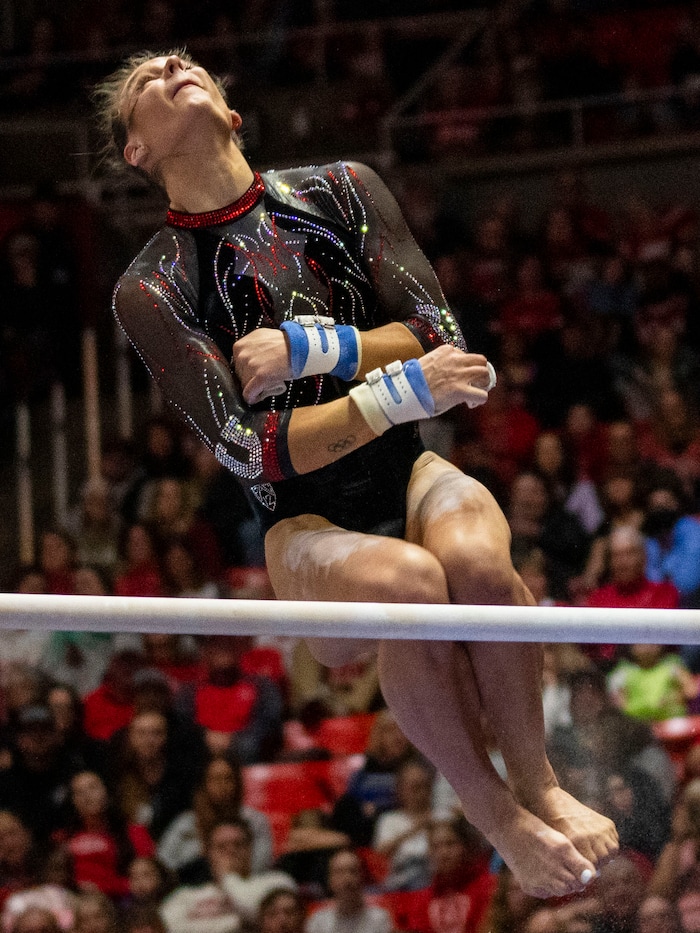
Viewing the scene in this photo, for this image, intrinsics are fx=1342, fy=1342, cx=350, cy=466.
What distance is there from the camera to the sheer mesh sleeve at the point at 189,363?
239 cm

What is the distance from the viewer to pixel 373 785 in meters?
3.45

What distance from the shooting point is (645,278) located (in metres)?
4.88

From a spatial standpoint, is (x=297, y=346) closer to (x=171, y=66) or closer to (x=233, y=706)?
(x=171, y=66)

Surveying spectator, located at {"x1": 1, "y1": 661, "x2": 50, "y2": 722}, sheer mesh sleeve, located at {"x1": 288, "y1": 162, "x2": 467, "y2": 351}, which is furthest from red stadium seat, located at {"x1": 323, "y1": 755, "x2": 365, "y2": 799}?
sheer mesh sleeve, located at {"x1": 288, "y1": 162, "x2": 467, "y2": 351}

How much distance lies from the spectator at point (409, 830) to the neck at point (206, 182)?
1559 mm

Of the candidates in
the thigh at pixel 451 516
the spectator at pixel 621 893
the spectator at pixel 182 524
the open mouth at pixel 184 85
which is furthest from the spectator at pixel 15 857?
the open mouth at pixel 184 85

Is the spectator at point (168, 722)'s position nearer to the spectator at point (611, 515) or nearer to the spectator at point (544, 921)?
the spectator at point (544, 921)

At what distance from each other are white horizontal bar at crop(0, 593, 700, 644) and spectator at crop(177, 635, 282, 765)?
57.7 inches

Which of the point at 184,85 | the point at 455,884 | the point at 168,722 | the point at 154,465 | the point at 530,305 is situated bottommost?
the point at 455,884

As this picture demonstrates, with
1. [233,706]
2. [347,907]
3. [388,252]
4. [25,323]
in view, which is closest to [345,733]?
[233,706]

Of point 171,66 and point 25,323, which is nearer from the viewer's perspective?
point 171,66

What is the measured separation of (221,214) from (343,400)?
19.8 inches

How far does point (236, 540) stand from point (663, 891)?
178 centimetres

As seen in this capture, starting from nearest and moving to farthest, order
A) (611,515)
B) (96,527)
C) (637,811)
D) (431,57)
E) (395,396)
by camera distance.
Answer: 1. (395,396)
2. (637,811)
3. (611,515)
4. (96,527)
5. (431,57)
